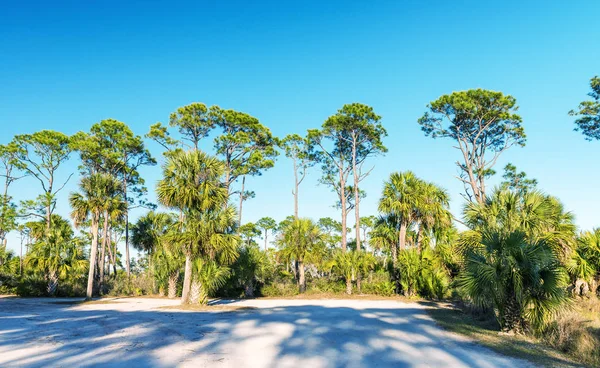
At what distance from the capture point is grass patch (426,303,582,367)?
6.13 meters

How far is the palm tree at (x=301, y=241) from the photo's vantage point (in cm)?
2277

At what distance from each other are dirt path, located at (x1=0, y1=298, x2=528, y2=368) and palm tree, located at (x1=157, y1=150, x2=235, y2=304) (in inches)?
183

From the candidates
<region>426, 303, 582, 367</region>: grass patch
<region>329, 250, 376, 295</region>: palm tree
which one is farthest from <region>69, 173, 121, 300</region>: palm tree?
<region>426, 303, 582, 367</region>: grass patch

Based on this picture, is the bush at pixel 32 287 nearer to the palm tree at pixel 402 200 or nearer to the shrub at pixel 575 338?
the palm tree at pixel 402 200

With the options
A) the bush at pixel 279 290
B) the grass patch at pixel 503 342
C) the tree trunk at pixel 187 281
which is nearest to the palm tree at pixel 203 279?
the tree trunk at pixel 187 281

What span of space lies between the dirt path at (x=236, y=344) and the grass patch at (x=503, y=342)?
1.30ft

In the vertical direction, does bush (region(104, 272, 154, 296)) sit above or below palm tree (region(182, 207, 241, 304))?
below

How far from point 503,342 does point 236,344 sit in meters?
5.73

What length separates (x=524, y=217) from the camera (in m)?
11.5

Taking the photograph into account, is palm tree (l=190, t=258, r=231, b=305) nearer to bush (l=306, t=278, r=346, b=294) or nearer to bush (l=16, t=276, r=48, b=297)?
bush (l=306, t=278, r=346, b=294)

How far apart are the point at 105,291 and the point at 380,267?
19876 mm

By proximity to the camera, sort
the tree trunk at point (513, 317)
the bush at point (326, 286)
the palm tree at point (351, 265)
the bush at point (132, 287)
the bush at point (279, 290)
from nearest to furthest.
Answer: the tree trunk at point (513, 317), the palm tree at point (351, 265), the bush at point (279, 290), the bush at point (326, 286), the bush at point (132, 287)

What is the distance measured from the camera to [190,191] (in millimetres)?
14930

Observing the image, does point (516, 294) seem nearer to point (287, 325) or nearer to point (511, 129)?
point (287, 325)
